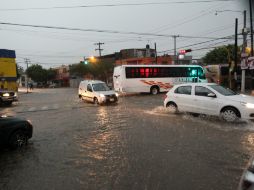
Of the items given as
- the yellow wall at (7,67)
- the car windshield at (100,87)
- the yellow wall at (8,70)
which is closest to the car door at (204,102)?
the car windshield at (100,87)

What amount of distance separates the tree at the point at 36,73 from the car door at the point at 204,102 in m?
102

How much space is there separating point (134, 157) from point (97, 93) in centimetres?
1502

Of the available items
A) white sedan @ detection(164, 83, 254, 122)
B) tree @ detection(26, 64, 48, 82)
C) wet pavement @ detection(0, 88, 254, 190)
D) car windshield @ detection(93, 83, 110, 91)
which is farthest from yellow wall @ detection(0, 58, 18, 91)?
tree @ detection(26, 64, 48, 82)

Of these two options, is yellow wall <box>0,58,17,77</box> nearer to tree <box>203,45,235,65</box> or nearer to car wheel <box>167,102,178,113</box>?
car wheel <box>167,102,178,113</box>

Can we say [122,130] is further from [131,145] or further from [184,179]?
[184,179]

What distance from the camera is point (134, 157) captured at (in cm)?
775

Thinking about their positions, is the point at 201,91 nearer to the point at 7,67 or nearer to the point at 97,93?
the point at 97,93

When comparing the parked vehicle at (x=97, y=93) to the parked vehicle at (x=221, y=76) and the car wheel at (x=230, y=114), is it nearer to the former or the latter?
the car wheel at (x=230, y=114)

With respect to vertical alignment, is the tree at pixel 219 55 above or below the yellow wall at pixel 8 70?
above

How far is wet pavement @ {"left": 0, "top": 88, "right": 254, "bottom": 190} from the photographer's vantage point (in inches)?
238

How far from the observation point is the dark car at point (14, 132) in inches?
340

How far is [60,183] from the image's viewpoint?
607 centimetres

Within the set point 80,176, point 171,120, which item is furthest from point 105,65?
point 80,176

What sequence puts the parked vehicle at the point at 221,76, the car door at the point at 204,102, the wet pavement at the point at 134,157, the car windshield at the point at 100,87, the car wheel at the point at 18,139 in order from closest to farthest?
the wet pavement at the point at 134,157
the car wheel at the point at 18,139
the car door at the point at 204,102
the car windshield at the point at 100,87
the parked vehicle at the point at 221,76
